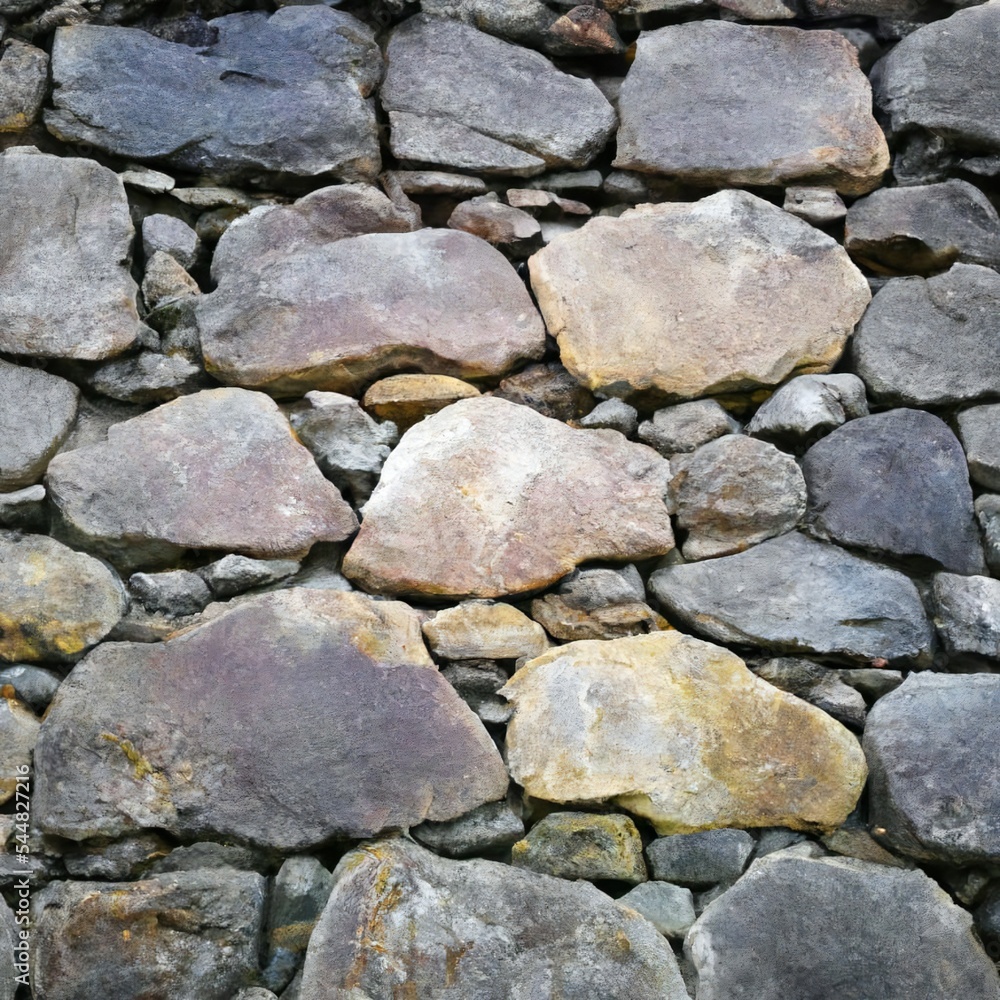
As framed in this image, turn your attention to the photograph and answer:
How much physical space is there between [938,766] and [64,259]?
196 cm

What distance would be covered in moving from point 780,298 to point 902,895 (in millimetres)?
1220

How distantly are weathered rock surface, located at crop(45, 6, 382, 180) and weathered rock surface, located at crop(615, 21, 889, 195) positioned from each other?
2.14ft

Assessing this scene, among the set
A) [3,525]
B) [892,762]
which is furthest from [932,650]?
[3,525]

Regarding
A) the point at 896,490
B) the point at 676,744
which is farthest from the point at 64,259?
the point at 896,490

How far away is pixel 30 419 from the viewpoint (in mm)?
2238

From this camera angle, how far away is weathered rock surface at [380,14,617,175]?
2621 mm

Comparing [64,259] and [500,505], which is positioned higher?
[64,259]

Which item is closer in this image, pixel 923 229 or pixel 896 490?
pixel 896 490

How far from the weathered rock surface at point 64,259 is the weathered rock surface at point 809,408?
1301 mm

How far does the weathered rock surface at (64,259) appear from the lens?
231 centimetres

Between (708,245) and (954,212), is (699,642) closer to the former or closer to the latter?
(708,245)

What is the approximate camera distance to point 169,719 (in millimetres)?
1965

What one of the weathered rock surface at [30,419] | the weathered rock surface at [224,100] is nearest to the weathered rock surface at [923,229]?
the weathered rock surface at [224,100]

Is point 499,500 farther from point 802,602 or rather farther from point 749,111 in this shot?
point 749,111
